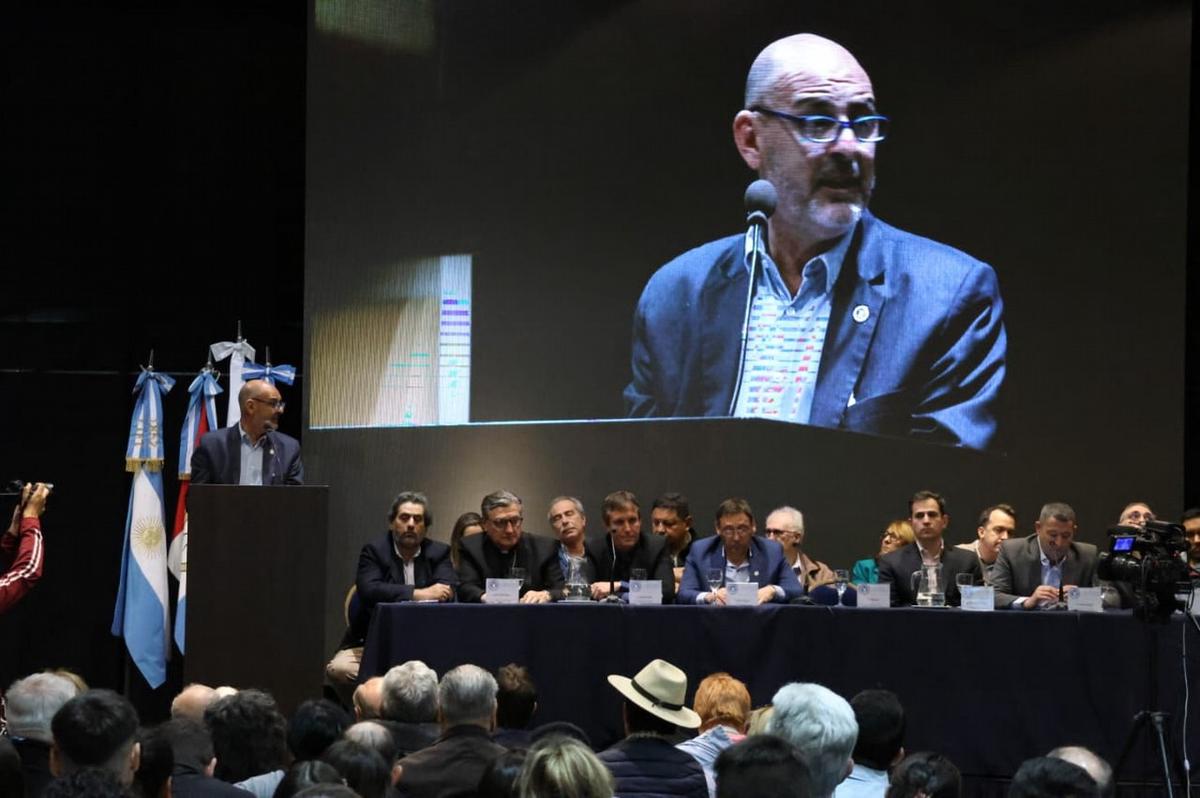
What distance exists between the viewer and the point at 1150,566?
4.95 metres

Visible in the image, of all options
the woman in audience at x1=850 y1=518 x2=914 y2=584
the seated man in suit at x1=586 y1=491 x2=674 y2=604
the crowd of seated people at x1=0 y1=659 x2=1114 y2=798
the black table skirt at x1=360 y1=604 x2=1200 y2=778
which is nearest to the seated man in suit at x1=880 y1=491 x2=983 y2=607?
the black table skirt at x1=360 y1=604 x2=1200 y2=778

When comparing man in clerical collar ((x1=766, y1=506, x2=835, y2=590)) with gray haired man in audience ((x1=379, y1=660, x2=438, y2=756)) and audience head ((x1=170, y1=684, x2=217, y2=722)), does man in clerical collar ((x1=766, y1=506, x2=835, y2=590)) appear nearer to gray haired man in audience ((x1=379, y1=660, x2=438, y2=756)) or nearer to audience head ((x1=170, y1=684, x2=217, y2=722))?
gray haired man in audience ((x1=379, y1=660, x2=438, y2=756))

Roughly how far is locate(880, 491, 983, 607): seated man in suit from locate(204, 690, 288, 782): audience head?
9.60ft

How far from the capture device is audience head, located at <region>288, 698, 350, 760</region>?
11.2 feet

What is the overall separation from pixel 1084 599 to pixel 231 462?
3.00m

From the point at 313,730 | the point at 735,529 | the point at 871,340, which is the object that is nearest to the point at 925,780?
the point at 313,730

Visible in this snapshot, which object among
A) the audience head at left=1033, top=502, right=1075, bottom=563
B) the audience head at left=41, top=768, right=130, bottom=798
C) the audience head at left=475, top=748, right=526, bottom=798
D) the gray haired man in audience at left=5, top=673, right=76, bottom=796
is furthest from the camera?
the audience head at left=1033, top=502, right=1075, bottom=563

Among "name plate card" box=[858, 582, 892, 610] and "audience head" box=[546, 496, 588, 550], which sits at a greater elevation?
"audience head" box=[546, 496, 588, 550]

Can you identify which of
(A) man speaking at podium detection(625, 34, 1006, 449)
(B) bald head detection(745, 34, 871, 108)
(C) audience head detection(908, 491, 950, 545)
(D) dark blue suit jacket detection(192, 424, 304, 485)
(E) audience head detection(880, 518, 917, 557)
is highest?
(B) bald head detection(745, 34, 871, 108)

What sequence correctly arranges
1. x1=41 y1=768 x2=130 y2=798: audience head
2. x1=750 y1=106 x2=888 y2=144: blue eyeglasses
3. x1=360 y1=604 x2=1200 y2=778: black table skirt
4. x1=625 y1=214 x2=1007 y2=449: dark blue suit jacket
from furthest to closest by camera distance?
x1=750 y1=106 x2=888 y2=144: blue eyeglasses < x1=625 y1=214 x2=1007 y2=449: dark blue suit jacket < x1=360 y1=604 x2=1200 y2=778: black table skirt < x1=41 y1=768 x2=130 y2=798: audience head

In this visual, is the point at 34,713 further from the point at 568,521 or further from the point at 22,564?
the point at 22,564

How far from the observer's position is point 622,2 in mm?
8039

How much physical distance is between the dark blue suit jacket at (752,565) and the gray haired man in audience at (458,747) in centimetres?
209

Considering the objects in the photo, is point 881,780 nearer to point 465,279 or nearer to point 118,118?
point 465,279
